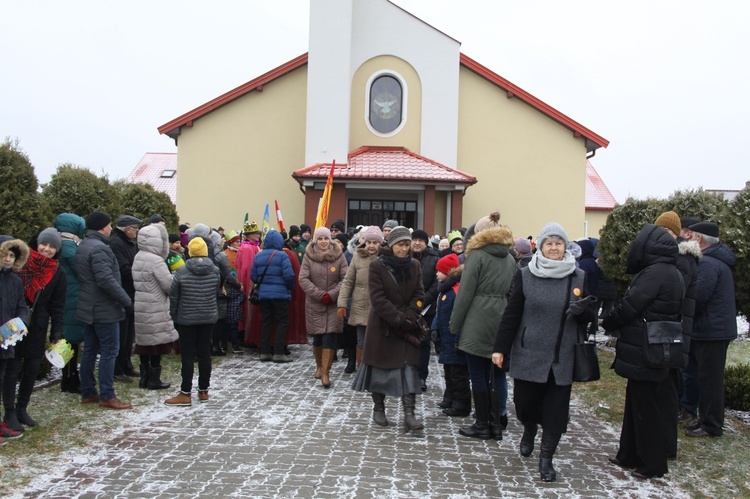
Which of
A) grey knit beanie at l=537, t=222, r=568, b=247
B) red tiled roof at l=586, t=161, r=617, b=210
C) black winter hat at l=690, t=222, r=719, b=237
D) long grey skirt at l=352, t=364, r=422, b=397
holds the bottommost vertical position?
long grey skirt at l=352, t=364, r=422, b=397

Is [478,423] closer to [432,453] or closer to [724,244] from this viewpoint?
[432,453]

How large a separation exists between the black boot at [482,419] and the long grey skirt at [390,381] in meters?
0.63

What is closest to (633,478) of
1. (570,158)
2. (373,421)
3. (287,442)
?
(373,421)

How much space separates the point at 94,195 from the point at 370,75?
12.9 m

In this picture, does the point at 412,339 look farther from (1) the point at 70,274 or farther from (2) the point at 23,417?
(1) the point at 70,274

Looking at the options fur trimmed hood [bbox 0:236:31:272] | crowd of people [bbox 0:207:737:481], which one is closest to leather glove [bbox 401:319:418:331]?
crowd of people [bbox 0:207:737:481]

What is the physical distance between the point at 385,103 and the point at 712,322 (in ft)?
54.8

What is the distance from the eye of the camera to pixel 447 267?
726cm

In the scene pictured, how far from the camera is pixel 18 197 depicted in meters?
7.46

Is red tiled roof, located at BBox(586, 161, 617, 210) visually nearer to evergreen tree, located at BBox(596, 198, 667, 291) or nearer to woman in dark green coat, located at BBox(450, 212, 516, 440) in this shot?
evergreen tree, located at BBox(596, 198, 667, 291)

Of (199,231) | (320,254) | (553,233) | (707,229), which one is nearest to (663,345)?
(553,233)

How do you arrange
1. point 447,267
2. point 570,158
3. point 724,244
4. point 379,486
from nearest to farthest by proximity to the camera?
point 379,486, point 724,244, point 447,267, point 570,158

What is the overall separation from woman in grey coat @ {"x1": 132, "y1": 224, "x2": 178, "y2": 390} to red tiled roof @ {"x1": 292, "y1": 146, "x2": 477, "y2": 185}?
38.6ft

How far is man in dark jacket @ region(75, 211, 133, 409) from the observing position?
687cm
